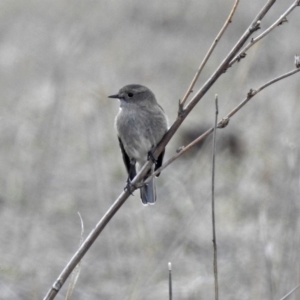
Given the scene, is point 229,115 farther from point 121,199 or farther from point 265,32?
point 121,199

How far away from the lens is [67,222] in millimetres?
7348

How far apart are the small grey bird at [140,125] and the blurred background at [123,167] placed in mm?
319

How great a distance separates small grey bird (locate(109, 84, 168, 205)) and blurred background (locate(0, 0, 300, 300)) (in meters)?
0.32

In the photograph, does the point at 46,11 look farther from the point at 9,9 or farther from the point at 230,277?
the point at 230,277

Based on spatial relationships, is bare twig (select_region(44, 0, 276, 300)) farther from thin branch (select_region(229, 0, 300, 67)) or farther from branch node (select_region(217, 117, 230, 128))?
branch node (select_region(217, 117, 230, 128))

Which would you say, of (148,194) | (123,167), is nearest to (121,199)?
(148,194)

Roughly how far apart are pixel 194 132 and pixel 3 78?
3725 mm

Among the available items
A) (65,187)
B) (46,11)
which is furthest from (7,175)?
(46,11)

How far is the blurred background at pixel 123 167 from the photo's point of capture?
15.1 feet

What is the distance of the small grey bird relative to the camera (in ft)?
14.3

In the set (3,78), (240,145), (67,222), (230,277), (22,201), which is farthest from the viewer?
(3,78)

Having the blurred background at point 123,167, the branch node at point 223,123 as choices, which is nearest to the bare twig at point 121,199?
the branch node at point 223,123

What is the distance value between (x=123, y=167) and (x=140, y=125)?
370 centimetres

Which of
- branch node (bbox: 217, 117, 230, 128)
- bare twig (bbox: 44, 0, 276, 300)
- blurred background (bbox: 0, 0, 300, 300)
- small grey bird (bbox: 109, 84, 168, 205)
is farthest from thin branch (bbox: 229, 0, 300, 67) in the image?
small grey bird (bbox: 109, 84, 168, 205)
